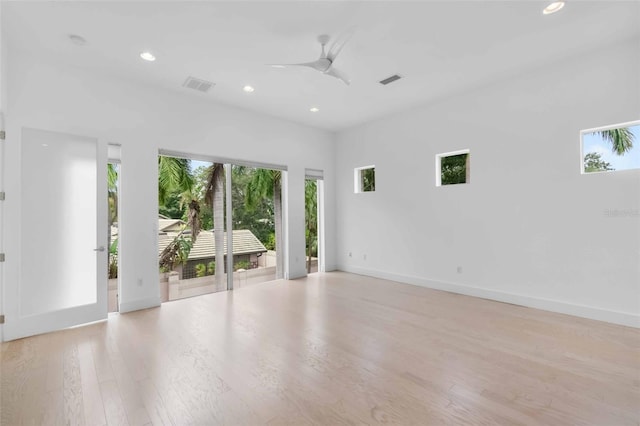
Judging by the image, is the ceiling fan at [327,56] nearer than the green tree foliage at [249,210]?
Yes

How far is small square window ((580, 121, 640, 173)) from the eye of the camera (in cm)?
343

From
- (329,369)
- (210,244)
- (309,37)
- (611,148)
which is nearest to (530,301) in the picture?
(611,148)

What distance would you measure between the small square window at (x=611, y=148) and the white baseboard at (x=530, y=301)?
69.0 inches

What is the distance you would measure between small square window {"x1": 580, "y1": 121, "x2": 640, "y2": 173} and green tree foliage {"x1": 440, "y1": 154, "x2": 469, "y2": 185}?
153 centimetres

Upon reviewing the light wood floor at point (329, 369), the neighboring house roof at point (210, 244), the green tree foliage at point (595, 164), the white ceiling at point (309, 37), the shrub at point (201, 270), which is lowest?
the light wood floor at point (329, 369)

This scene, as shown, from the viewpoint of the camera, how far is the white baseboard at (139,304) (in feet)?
13.2

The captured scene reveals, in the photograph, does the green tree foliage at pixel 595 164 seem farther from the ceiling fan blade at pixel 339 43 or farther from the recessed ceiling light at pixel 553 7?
the ceiling fan blade at pixel 339 43

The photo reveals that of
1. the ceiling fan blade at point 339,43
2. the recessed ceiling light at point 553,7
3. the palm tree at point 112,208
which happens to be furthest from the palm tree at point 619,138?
the palm tree at point 112,208

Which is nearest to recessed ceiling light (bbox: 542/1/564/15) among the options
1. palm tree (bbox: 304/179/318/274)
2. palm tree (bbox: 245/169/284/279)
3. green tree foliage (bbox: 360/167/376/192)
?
green tree foliage (bbox: 360/167/376/192)

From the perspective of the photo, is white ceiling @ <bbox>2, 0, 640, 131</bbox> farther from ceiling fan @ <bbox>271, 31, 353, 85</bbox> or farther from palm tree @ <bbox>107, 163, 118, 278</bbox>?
palm tree @ <bbox>107, 163, 118, 278</bbox>

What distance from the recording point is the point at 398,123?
5734 mm

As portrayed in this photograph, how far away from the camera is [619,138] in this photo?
3525 millimetres

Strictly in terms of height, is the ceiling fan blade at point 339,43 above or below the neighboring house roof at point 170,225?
above

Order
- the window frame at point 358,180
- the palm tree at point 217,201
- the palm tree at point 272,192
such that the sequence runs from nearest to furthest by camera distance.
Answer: the palm tree at point 217,201 → the palm tree at point 272,192 → the window frame at point 358,180
